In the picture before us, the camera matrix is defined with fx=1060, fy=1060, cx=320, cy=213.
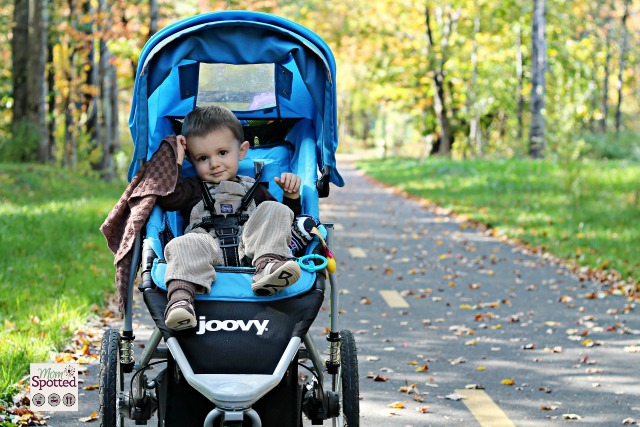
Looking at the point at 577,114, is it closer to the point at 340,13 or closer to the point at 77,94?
the point at 77,94

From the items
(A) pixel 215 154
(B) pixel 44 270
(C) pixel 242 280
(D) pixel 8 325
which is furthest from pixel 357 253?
(C) pixel 242 280

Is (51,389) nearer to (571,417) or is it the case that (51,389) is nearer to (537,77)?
(571,417)

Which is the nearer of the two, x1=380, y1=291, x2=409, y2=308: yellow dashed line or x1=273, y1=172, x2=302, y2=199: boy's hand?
x1=273, y1=172, x2=302, y2=199: boy's hand

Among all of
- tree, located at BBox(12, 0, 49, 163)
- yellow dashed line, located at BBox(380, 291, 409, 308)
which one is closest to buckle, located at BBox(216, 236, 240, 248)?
yellow dashed line, located at BBox(380, 291, 409, 308)

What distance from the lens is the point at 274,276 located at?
4.58 meters

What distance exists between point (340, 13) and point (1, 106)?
26718 mm

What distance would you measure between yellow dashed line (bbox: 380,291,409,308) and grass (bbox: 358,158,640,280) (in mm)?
2707

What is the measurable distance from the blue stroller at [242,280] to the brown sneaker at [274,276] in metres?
0.06

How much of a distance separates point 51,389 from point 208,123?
5.93 feet

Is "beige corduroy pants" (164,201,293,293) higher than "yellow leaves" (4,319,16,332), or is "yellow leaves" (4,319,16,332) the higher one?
"beige corduroy pants" (164,201,293,293)

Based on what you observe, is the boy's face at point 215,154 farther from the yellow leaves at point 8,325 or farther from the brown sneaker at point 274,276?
the yellow leaves at point 8,325

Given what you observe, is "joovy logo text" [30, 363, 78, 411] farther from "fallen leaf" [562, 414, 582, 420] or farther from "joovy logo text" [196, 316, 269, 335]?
"fallen leaf" [562, 414, 582, 420]

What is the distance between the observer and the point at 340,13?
157ft

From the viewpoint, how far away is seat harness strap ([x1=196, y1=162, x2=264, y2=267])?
17.0 feet
